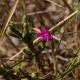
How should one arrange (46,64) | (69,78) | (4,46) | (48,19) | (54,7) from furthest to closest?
(54,7) → (48,19) → (4,46) → (46,64) → (69,78)

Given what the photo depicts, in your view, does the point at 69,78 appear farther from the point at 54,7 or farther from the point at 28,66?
the point at 54,7

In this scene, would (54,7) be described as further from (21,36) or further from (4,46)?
(21,36)

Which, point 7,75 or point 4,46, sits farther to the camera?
point 4,46

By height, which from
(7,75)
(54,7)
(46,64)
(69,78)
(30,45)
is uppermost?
(54,7)

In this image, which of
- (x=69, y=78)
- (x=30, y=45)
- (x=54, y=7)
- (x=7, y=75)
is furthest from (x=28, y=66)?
(x=54, y=7)

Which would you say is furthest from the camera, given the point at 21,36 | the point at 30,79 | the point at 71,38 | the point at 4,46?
the point at 71,38

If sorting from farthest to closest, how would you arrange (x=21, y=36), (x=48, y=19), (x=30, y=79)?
(x=48, y=19) < (x=30, y=79) < (x=21, y=36)

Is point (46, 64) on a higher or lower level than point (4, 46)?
lower

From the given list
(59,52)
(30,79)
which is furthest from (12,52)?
(30,79)

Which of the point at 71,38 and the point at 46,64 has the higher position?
the point at 71,38
